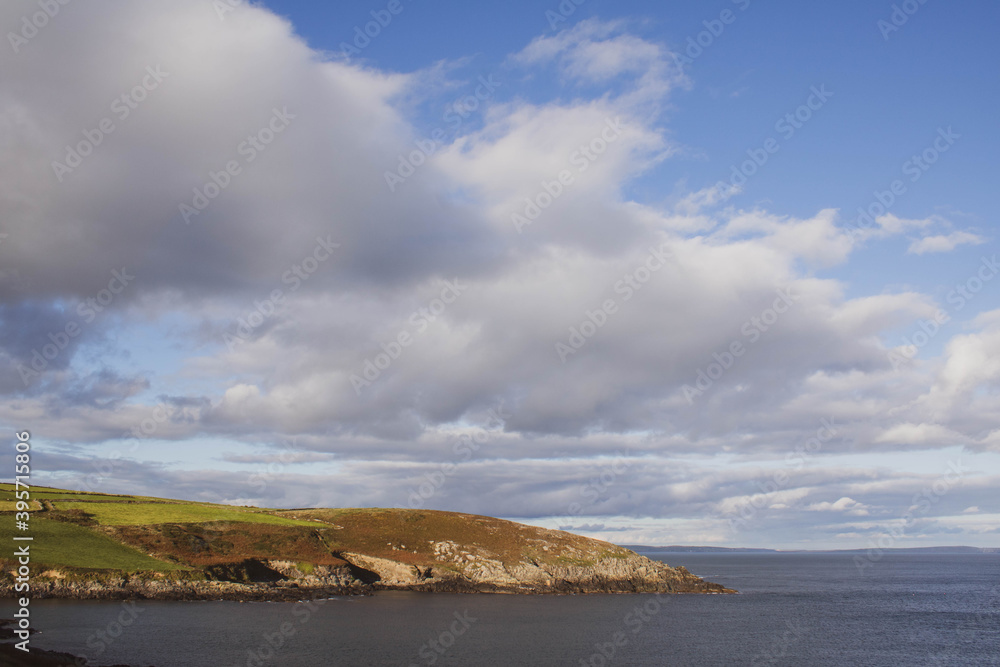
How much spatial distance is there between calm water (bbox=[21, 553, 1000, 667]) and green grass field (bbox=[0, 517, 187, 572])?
8208mm

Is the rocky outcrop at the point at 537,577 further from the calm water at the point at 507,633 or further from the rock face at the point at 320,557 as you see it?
the calm water at the point at 507,633

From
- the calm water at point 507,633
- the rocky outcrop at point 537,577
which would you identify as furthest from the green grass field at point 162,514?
the calm water at point 507,633

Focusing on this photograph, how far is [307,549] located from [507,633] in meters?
43.5

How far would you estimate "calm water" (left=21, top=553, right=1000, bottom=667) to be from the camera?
53156 millimetres

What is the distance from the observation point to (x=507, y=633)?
221 feet

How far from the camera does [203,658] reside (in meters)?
48.9

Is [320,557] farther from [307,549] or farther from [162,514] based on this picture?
[162,514]

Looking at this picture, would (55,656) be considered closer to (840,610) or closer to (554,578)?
(554,578)

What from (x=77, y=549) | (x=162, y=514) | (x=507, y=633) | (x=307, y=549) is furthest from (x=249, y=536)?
(x=507, y=633)

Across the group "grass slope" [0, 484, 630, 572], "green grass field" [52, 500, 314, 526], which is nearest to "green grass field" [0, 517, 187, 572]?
"grass slope" [0, 484, 630, 572]

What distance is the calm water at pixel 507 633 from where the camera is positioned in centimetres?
5316

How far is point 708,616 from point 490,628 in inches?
1337

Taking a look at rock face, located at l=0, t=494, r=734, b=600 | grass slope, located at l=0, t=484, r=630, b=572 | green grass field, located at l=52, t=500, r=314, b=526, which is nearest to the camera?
rock face, located at l=0, t=494, r=734, b=600

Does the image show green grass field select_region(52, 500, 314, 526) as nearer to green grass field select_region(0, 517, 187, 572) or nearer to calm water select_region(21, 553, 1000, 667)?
green grass field select_region(0, 517, 187, 572)
